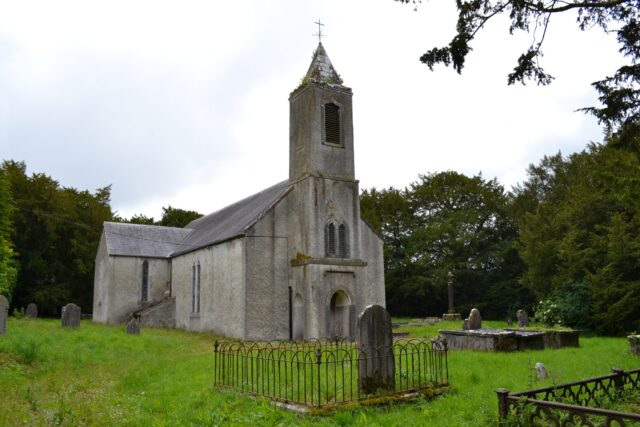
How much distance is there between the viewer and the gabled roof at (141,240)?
3516cm

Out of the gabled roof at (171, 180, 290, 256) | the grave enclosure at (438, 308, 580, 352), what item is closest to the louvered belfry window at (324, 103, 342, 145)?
the gabled roof at (171, 180, 290, 256)

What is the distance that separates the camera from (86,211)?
45.2 metres

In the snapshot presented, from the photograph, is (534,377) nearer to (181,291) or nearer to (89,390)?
(89,390)

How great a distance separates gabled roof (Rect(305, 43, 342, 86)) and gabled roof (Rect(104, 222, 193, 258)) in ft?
56.3

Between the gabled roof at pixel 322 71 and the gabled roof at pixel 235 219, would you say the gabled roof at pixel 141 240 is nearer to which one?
the gabled roof at pixel 235 219

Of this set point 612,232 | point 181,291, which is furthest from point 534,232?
point 181,291

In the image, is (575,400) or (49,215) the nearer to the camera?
(575,400)

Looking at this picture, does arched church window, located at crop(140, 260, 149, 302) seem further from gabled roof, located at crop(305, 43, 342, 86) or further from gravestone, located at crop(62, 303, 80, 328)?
gabled roof, located at crop(305, 43, 342, 86)

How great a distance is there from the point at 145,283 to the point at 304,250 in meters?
15.7

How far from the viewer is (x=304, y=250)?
2450cm

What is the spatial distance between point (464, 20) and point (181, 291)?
26.5 m

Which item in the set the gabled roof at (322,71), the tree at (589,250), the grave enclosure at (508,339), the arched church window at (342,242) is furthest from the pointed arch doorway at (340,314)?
the tree at (589,250)

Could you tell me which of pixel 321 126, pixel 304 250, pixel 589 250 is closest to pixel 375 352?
pixel 304 250

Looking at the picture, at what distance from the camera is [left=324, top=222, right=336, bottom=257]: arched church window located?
81.4ft
